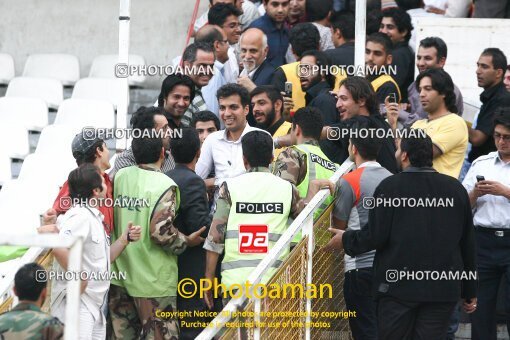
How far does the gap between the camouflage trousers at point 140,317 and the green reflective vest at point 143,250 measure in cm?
6

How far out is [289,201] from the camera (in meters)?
9.62

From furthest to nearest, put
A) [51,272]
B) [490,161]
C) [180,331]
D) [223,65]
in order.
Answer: [223,65]
[490,161]
[180,331]
[51,272]

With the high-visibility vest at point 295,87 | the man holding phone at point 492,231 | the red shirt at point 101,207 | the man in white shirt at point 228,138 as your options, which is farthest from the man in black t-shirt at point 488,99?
the red shirt at point 101,207

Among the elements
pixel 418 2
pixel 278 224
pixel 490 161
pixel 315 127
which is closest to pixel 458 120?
pixel 490 161

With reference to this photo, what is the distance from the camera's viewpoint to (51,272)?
9.37 metres

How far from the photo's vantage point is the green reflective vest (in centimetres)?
975

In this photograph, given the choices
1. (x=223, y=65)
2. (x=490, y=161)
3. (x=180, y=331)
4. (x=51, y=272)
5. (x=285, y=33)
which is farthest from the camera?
(x=285, y=33)

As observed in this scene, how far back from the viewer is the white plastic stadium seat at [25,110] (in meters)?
14.7

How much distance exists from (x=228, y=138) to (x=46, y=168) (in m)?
2.94

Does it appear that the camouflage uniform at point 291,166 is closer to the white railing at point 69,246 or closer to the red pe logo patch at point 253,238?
the red pe logo patch at point 253,238

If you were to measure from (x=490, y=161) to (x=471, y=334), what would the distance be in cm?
140

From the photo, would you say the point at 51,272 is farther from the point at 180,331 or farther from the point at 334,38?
the point at 334,38

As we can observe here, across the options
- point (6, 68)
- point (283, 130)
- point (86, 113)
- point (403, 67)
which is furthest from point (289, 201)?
point (6, 68)

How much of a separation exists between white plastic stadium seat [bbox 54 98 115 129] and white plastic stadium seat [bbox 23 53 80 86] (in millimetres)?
→ 1319
